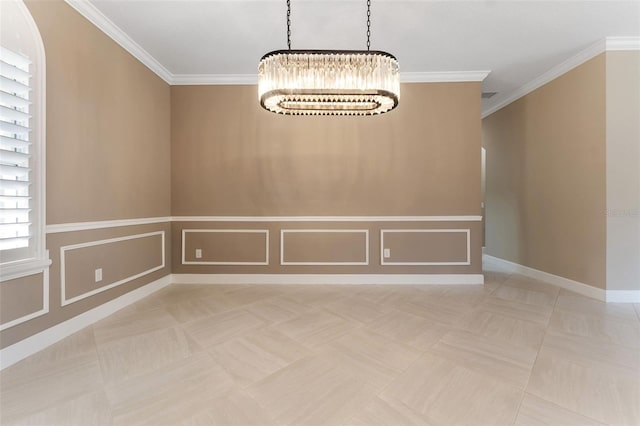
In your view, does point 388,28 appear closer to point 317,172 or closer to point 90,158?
point 317,172

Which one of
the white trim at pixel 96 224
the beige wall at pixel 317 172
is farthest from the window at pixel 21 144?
the beige wall at pixel 317 172

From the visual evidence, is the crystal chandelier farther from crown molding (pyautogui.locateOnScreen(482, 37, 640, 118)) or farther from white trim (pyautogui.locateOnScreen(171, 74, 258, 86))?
crown molding (pyautogui.locateOnScreen(482, 37, 640, 118))

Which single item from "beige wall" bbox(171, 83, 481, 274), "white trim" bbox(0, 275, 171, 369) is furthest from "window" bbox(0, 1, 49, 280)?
"beige wall" bbox(171, 83, 481, 274)

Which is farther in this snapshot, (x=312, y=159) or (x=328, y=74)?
(x=312, y=159)

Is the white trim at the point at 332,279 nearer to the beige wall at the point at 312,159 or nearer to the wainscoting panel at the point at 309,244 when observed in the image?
the wainscoting panel at the point at 309,244

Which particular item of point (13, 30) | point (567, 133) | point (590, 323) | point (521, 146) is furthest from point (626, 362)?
point (13, 30)

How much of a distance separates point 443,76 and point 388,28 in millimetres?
1254

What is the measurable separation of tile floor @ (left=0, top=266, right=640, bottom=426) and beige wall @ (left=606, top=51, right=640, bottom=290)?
45 centimetres

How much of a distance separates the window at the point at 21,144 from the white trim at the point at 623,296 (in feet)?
17.2

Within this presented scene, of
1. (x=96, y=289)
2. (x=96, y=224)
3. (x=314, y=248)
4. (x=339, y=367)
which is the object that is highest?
(x=96, y=224)

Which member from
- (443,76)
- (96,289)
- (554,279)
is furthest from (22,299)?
(554,279)

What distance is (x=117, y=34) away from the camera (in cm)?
257

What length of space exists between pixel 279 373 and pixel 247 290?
66.8 inches

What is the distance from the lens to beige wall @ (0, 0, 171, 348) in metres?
2.00
